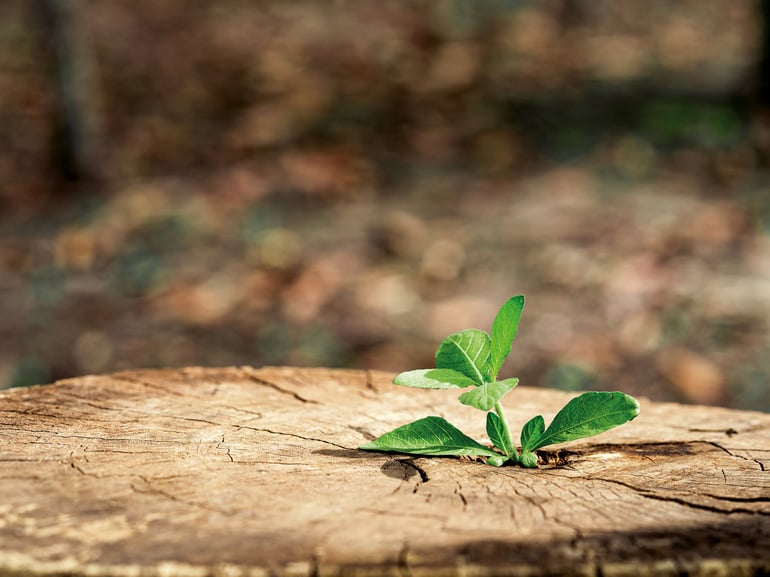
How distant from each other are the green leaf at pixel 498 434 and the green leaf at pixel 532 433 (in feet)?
0.07

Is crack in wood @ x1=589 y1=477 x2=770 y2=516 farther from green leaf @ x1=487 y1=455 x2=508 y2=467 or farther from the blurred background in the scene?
the blurred background

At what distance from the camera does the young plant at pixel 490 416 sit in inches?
44.8

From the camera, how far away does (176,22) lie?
802 cm

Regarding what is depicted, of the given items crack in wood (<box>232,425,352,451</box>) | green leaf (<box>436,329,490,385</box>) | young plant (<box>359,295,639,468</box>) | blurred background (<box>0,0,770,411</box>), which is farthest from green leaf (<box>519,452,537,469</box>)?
blurred background (<box>0,0,770,411</box>)

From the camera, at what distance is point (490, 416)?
1180mm

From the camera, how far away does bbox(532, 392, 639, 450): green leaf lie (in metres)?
1.12

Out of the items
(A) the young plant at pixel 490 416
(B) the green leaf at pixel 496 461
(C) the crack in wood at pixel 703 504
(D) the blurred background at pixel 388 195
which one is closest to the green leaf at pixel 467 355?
(A) the young plant at pixel 490 416

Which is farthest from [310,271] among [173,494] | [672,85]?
[672,85]

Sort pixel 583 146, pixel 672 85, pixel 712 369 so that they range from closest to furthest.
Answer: pixel 712 369 < pixel 583 146 < pixel 672 85

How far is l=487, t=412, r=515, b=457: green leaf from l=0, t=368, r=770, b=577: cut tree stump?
0.04m

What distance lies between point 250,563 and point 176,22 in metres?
8.00

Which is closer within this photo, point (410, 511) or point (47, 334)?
point (410, 511)

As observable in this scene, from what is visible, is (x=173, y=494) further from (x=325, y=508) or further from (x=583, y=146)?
(x=583, y=146)

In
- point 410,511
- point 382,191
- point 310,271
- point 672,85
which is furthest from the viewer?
point 672,85
